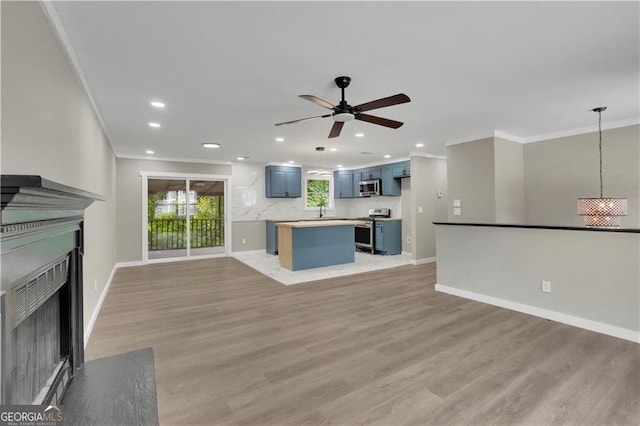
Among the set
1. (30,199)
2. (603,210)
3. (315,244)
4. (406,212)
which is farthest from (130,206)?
(603,210)

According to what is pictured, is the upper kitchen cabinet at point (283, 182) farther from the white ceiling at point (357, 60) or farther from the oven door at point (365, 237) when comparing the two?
the white ceiling at point (357, 60)

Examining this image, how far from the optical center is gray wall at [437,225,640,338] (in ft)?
9.39

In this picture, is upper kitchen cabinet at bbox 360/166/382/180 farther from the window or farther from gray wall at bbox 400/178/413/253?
the window

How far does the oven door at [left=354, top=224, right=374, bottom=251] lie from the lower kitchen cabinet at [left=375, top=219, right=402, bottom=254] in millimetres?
234

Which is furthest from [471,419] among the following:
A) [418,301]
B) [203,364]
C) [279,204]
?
[279,204]

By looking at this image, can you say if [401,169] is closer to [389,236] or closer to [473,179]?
[389,236]

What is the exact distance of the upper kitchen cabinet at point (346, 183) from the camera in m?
8.52

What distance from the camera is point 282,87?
9.64 feet

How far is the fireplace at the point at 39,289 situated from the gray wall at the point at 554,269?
4100mm

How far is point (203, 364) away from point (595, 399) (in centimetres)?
272

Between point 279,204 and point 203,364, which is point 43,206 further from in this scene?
point 279,204

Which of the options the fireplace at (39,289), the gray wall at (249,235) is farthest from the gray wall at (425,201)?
the fireplace at (39,289)

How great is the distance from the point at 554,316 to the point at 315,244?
3.74 meters

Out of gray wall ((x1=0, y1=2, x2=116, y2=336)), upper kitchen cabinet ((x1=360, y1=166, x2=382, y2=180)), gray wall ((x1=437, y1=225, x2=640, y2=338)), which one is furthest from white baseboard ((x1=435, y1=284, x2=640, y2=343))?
gray wall ((x1=0, y1=2, x2=116, y2=336))
